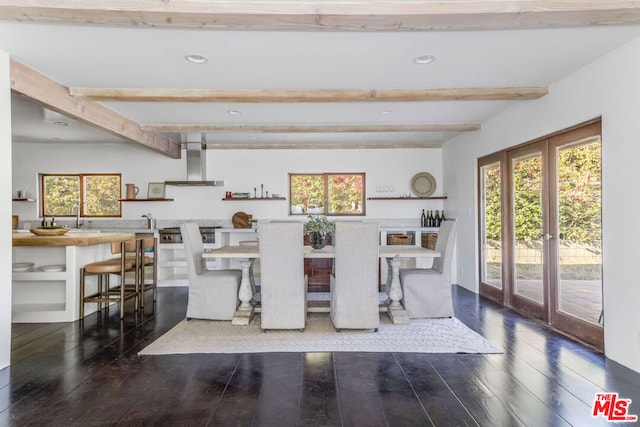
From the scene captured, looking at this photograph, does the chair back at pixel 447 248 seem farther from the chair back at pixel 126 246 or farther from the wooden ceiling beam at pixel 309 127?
the chair back at pixel 126 246

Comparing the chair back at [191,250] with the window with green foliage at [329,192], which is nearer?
the chair back at [191,250]

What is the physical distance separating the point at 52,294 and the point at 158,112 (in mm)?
2417

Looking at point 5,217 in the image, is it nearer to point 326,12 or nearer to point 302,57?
point 302,57

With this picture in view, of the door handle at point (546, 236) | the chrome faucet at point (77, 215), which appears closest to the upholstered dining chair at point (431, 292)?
the door handle at point (546, 236)

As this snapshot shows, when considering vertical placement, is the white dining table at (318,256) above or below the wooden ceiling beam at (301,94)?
below

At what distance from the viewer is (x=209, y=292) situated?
3.93m

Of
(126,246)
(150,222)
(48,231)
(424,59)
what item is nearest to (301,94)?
(424,59)

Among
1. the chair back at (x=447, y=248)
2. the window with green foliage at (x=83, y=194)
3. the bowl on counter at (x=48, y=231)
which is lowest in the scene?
the chair back at (x=447, y=248)

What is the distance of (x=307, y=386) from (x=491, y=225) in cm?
355

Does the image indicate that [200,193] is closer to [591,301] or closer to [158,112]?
[158,112]

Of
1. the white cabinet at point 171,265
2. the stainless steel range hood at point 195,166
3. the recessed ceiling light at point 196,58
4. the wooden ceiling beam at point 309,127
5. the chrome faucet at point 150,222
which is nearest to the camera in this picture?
the recessed ceiling light at point 196,58

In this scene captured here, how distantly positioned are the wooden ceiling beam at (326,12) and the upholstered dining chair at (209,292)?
222cm

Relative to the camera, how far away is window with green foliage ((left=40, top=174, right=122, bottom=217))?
21.7ft
